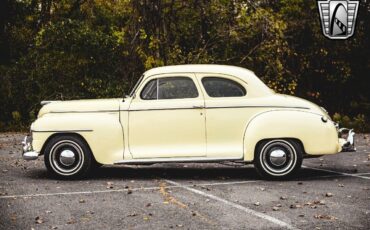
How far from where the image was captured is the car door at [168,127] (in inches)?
400

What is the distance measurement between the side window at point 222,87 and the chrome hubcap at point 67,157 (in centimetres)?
245

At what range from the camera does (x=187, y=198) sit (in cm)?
858

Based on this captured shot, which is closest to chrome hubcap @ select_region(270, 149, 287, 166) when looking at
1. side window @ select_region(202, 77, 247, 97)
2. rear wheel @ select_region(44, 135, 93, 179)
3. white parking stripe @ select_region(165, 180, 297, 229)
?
side window @ select_region(202, 77, 247, 97)

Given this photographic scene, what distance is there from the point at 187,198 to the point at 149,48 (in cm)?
1374

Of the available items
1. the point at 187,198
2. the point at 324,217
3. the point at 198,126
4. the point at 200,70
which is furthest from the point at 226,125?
the point at 324,217

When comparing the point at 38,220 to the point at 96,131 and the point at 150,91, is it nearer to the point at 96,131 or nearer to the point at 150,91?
the point at 96,131

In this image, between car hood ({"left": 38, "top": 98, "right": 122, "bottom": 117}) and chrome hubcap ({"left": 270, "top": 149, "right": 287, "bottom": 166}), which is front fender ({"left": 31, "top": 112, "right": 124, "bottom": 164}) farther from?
chrome hubcap ({"left": 270, "top": 149, "right": 287, "bottom": 166})

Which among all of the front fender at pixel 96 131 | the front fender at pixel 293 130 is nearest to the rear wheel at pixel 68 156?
the front fender at pixel 96 131

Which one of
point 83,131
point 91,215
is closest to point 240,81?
point 83,131

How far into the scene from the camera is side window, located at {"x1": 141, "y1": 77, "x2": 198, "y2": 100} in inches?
406

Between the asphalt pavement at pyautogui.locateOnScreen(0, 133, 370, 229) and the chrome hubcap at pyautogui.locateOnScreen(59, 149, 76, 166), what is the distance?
0.32 meters

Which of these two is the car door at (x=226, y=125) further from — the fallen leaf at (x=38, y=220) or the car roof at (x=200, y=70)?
the fallen leaf at (x=38, y=220)

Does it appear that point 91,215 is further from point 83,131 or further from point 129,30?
point 129,30

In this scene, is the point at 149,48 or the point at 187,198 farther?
the point at 149,48
